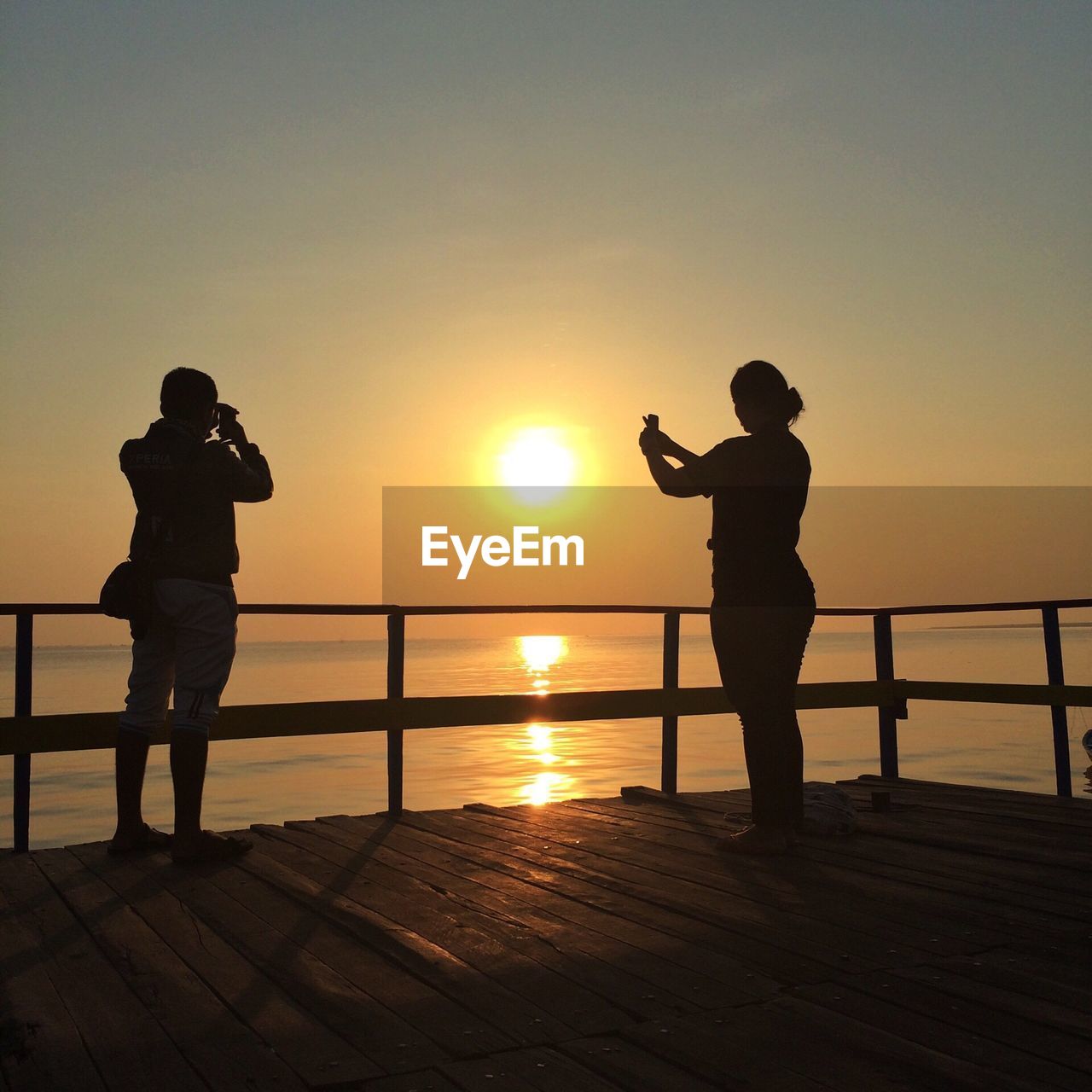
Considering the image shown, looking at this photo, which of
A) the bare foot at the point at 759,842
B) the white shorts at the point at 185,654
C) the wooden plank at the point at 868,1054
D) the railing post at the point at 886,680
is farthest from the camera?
the railing post at the point at 886,680

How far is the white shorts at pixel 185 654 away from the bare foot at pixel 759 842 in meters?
2.08

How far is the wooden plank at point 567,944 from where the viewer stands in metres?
2.61

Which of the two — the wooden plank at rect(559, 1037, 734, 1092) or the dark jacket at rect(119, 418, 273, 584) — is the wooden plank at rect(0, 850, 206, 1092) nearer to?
the wooden plank at rect(559, 1037, 734, 1092)

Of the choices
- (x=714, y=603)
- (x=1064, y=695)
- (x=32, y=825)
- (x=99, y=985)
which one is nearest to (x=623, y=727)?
(x=32, y=825)

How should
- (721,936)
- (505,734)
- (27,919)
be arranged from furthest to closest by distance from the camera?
(505,734), (27,919), (721,936)

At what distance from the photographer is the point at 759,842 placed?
4465 mm

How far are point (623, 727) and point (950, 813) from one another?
64.8 feet

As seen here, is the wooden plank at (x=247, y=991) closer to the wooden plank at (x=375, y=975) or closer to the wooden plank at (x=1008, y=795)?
the wooden plank at (x=375, y=975)

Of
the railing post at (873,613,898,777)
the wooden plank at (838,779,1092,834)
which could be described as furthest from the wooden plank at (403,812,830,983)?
the railing post at (873,613,898,777)

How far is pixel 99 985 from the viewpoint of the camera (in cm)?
276

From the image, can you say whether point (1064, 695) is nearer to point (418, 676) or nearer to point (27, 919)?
point (27, 919)

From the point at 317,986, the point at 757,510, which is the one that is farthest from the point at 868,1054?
the point at 757,510

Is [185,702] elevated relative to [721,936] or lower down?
elevated

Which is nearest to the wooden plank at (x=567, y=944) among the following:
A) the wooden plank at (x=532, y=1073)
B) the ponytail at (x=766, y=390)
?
the wooden plank at (x=532, y=1073)
